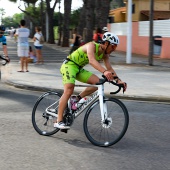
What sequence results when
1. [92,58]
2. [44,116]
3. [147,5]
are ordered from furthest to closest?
[147,5] → [44,116] → [92,58]

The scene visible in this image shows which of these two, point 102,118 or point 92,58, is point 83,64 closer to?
point 92,58

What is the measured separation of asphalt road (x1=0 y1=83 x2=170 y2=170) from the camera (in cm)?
475

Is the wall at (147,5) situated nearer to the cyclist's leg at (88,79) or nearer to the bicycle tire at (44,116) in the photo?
the bicycle tire at (44,116)

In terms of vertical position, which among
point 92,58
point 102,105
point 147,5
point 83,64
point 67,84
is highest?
point 147,5

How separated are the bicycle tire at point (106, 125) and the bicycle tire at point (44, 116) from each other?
68cm

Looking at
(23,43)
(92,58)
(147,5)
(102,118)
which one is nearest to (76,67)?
(92,58)

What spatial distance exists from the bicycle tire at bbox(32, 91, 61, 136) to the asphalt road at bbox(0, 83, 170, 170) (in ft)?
0.37

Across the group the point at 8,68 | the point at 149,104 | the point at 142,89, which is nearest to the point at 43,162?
the point at 149,104

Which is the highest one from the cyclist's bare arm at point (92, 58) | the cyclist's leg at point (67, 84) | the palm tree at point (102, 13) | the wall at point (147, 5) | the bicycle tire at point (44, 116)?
the wall at point (147, 5)

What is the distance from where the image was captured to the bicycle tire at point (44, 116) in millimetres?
6176

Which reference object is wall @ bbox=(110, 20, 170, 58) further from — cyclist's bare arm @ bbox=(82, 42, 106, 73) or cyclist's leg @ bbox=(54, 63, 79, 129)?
cyclist's bare arm @ bbox=(82, 42, 106, 73)

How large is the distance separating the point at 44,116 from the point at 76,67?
1.02 metres

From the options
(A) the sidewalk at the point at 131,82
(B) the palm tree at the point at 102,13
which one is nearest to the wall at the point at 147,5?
(B) the palm tree at the point at 102,13

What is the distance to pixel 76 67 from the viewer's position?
19.0 feet
